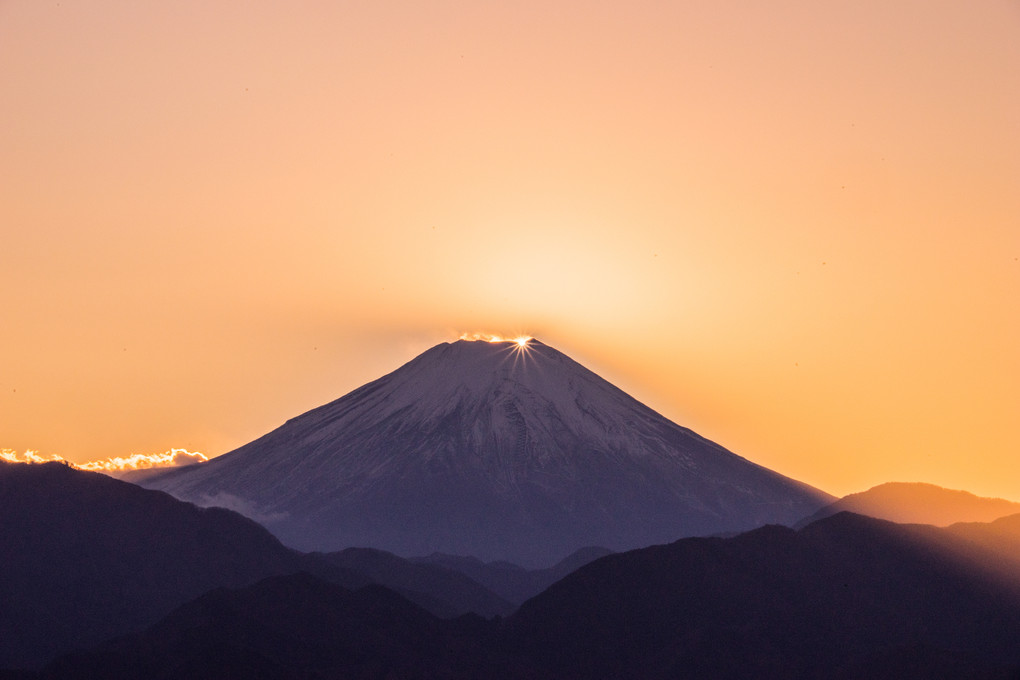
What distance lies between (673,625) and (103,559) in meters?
52.3

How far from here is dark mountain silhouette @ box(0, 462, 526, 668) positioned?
11575 centimetres

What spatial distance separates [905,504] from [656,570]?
8219cm

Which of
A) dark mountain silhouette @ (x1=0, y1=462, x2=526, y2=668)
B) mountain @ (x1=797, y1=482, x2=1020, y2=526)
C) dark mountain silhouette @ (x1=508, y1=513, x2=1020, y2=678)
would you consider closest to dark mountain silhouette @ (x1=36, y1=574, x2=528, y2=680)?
dark mountain silhouette @ (x1=508, y1=513, x2=1020, y2=678)

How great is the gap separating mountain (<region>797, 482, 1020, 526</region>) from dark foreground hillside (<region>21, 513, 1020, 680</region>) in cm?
5379

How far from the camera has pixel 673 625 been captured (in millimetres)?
106625

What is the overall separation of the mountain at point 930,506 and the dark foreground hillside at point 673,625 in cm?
5379

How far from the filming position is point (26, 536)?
128 m

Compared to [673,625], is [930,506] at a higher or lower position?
higher

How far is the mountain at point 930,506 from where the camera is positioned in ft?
582

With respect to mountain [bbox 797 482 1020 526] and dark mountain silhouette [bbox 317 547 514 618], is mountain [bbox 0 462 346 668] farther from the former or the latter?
mountain [bbox 797 482 1020 526]

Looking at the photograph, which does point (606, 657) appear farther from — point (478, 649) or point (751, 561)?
point (751, 561)

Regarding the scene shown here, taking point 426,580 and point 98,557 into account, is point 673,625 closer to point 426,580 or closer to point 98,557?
point 98,557

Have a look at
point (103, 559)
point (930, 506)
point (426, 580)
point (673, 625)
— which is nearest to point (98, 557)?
point (103, 559)

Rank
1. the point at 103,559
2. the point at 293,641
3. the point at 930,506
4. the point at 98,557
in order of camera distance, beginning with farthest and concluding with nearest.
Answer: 1. the point at 930,506
2. the point at 98,557
3. the point at 103,559
4. the point at 293,641
